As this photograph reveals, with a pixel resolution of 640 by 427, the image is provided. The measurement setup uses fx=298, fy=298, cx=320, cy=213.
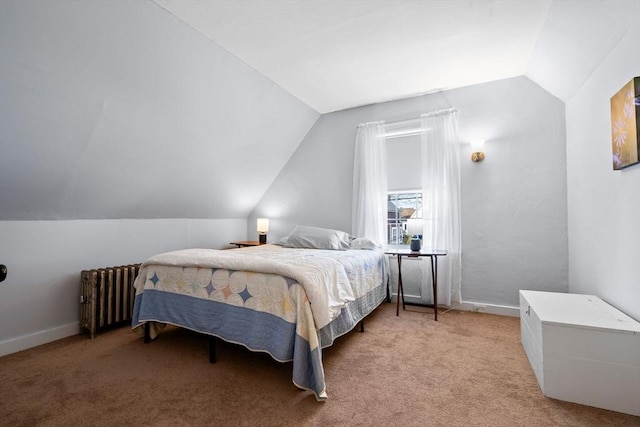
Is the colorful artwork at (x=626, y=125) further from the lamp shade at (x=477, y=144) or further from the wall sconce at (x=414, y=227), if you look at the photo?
the wall sconce at (x=414, y=227)

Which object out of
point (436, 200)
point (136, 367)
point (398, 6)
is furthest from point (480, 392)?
point (398, 6)

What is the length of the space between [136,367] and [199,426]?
0.95 meters

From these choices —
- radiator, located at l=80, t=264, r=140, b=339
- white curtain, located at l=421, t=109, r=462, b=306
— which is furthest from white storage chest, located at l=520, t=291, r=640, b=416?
radiator, located at l=80, t=264, r=140, b=339

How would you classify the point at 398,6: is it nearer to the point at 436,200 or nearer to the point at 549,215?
the point at 436,200

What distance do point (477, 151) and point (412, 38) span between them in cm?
152

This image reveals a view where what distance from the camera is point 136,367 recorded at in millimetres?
2162

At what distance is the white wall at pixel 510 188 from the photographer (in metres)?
3.03

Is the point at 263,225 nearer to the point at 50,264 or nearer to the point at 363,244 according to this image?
the point at 363,244

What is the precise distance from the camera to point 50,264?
271 cm

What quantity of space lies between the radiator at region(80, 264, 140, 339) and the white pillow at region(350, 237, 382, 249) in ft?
7.90

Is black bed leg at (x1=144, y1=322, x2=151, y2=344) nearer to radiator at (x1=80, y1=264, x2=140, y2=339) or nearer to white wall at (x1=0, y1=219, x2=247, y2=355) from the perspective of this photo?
radiator at (x1=80, y1=264, x2=140, y2=339)

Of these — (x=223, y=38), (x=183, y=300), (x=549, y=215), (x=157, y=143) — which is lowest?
(x=183, y=300)

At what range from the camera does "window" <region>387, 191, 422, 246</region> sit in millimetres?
3795

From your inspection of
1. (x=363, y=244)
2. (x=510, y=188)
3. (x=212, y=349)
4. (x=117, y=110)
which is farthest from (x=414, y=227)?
(x=117, y=110)
